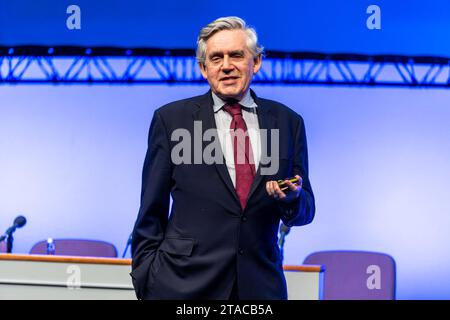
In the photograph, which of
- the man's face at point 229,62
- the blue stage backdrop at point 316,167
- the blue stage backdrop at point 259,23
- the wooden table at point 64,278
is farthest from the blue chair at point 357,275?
the man's face at point 229,62

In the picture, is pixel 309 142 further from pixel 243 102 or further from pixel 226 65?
pixel 226 65

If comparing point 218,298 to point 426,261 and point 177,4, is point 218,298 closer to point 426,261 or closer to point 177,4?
point 177,4

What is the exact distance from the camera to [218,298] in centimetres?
199

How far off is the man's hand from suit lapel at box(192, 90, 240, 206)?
14 cm

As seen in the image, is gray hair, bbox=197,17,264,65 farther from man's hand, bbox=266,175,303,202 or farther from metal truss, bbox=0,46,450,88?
metal truss, bbox=0,46,450,88

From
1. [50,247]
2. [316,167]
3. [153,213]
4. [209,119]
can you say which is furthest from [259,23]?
[153,213]

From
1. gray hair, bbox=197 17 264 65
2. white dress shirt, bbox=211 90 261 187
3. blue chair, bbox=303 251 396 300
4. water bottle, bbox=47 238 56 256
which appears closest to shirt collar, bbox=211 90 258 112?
white dress shirt, bbox=211 90 261 187

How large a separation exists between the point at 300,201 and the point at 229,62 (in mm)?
462

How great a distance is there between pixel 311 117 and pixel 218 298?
17.0 ft

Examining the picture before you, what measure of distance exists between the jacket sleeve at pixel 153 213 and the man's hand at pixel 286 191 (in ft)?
1.18

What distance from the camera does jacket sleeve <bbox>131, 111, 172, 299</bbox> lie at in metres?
2.10

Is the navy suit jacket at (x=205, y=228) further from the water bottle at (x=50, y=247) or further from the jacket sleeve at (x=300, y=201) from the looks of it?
the water bottle at (x=50, y=247)

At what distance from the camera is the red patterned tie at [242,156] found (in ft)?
6.75
